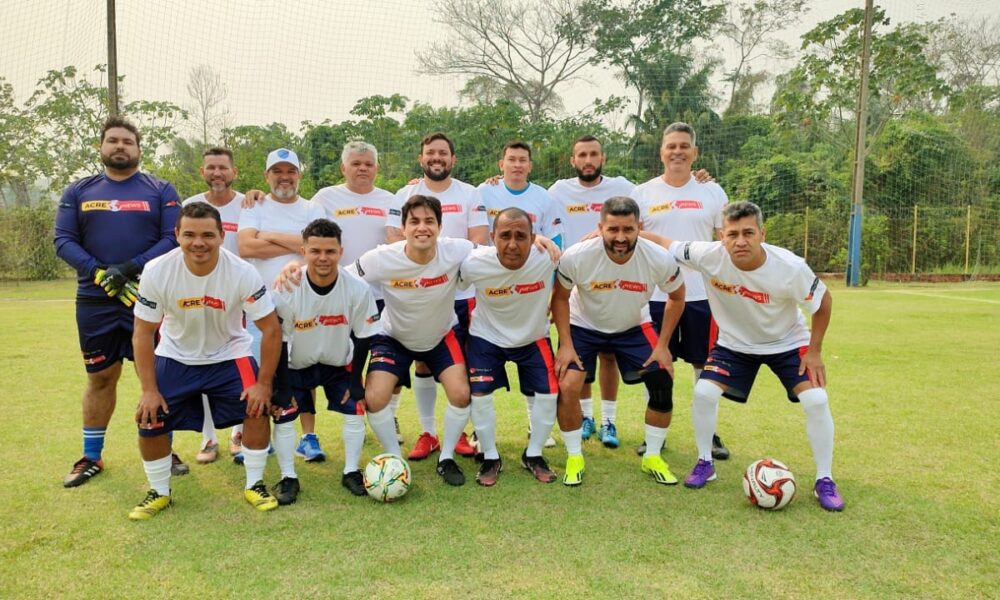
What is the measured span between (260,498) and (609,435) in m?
2.45

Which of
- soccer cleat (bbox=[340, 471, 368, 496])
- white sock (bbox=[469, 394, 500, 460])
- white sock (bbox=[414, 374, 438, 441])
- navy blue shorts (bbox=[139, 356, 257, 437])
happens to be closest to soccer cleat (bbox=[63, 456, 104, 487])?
navy blue shorts (bbox=[139, 356, 257, 437])

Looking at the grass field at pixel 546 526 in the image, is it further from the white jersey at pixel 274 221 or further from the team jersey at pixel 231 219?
the team jersey at pixel 231 219

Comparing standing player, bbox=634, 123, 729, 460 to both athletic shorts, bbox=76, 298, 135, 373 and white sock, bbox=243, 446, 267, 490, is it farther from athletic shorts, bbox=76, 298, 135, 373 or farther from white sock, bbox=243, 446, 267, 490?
athletic shorts, bbox=76, 298, 135, 373

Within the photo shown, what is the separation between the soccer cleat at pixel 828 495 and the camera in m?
3.59

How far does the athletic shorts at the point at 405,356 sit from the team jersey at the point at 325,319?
22 cm

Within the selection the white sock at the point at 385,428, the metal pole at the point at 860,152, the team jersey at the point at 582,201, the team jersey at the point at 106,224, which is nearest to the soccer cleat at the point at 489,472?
the white sock at the point at 385,428

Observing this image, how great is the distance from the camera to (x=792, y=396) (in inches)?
161

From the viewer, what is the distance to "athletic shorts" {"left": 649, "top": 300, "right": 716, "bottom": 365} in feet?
16.0

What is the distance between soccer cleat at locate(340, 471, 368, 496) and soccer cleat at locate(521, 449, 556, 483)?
105 cm

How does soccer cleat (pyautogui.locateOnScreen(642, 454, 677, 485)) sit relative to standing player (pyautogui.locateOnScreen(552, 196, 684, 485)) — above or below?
below

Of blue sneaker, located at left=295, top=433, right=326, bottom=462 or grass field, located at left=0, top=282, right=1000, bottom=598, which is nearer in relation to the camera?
grass field, located at left=0, top=282, right=1000, bottom=598

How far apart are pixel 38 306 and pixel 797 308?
15.6 meters

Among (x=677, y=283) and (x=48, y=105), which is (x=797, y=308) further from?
(x=48, y=105)

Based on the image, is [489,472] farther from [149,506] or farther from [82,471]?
[82,471]
